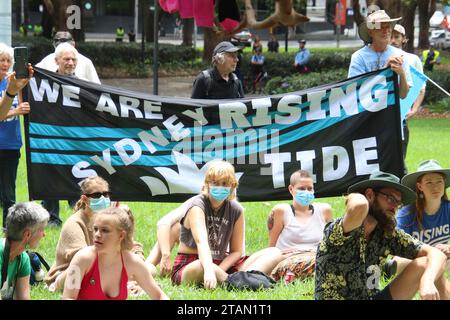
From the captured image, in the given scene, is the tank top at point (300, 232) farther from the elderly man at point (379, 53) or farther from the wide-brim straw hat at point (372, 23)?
the wide-brim straw hat at point (372, 23)

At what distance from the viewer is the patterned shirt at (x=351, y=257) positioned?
5680 mm

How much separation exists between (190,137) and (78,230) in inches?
89.3

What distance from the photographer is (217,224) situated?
7.75 m

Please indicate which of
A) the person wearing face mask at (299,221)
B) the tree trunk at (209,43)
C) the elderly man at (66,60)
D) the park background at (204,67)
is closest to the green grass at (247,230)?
the park background at (204,67)

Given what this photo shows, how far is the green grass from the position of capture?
7199mm

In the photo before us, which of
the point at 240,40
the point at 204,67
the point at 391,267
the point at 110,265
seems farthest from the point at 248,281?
the point at 204,67

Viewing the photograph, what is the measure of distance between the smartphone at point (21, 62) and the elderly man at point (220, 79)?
2.00 metres

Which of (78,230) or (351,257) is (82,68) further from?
(351,257)

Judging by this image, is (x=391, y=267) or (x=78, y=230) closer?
(x=391, y=267)

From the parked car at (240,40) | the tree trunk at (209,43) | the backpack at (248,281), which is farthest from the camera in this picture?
the tree trunk at (209,43)

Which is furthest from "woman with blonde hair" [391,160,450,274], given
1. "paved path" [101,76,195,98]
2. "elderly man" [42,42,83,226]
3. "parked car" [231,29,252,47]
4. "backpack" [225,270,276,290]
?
"paved path" [101,76,195,98]

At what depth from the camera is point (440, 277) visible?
631cm

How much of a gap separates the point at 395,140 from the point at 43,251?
323 centimetres
